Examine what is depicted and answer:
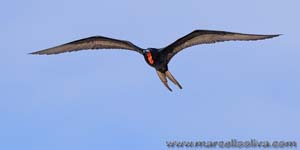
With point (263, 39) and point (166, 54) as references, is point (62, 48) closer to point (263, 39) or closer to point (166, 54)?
point (166, 54)

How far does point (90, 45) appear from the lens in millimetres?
17219

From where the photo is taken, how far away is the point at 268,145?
1558 centimetres

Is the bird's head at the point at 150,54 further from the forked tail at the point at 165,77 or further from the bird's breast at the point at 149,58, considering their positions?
the forked tail at the point at 165,77

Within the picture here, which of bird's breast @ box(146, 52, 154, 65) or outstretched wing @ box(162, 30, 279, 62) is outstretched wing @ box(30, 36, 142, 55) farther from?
outstretched wing @ box(162, 30, 279, 62)

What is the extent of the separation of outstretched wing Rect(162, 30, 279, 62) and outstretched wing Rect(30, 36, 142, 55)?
0.92 metres

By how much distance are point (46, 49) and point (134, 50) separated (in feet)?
5.97

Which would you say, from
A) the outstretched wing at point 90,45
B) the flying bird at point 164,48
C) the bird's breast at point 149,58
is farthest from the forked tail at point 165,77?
the outstretched wing at point 90,45

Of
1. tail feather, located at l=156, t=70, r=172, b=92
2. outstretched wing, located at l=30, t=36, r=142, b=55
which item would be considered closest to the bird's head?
tail feather, located at l=156, t=70, r=172, b=92

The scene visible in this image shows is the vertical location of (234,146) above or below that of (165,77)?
below

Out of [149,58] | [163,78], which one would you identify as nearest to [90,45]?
[149,58]

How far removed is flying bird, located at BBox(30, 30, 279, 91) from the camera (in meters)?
15.8

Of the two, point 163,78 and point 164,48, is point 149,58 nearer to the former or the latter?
point 164,48

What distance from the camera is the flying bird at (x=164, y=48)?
1581 centimetres

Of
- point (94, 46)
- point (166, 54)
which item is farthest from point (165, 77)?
point (94, 46)
